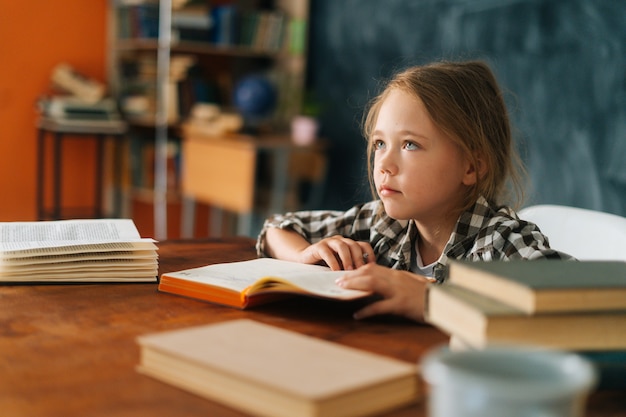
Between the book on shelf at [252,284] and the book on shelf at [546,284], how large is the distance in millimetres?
276

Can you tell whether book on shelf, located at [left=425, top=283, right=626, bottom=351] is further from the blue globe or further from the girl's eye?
the blue globe

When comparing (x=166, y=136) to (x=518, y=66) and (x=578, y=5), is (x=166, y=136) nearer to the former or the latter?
(x=518, y=66)

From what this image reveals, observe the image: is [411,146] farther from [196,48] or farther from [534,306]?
[196,48]

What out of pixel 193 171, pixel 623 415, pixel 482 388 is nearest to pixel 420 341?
pixel 623 415

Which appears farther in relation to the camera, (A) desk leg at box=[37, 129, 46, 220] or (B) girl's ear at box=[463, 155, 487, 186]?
(A) desk leg at box=[37, 129, 46, 220]

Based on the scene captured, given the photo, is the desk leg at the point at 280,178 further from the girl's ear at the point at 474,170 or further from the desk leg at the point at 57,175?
the girl's ear at the point at 474,170

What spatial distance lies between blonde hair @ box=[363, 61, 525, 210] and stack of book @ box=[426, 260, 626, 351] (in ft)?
2.22

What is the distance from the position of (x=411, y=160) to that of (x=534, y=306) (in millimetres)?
730

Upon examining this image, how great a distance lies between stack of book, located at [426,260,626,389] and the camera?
0.69 m

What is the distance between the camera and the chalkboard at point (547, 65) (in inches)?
105

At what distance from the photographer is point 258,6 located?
4.78 metres

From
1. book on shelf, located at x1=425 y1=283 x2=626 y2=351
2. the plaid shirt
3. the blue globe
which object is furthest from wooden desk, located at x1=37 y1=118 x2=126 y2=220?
book on shelf, located at x1=425 y1=283 x2=626 y2=351

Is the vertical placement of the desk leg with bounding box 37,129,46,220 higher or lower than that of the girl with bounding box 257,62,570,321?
lower

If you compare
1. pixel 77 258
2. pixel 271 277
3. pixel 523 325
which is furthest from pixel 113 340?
pixel 523 325
